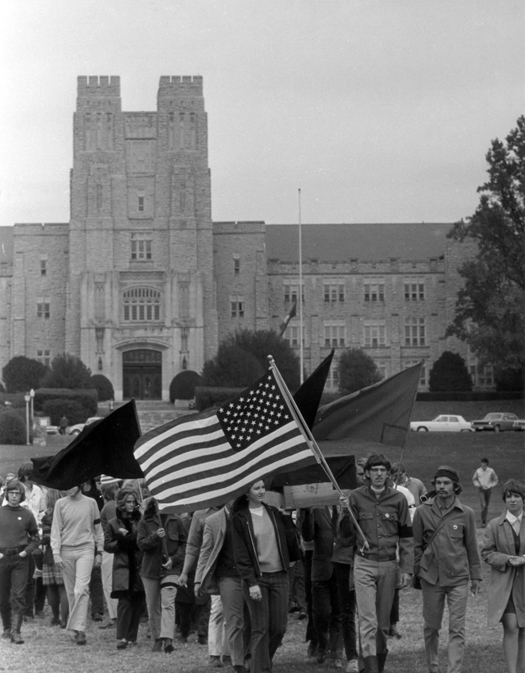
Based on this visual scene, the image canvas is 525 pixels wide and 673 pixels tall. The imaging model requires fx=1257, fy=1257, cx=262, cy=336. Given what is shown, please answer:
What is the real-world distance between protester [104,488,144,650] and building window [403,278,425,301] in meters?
69.4

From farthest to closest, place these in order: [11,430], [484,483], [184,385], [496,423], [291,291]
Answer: [291,291] < [184,385] < [496,423] < [11,430] < [484,483]

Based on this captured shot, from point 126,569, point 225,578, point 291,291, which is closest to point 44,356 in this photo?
point 291,291

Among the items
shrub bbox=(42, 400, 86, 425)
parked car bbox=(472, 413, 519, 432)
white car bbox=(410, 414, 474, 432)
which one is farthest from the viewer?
parked car bbox=(472, 413, 519, 432)

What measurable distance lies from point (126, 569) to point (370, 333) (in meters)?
69.3

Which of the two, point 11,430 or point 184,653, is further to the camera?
point 11,430

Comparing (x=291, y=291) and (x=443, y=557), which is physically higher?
(x=291, y=291)

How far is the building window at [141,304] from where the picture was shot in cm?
7544

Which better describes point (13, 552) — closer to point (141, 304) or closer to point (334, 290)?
point (141, 304)

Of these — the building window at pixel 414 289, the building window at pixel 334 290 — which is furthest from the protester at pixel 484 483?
the building window at pixel 414 289

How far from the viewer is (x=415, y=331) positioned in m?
79.8

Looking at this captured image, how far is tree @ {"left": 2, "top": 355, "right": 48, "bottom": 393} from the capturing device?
69.4 m

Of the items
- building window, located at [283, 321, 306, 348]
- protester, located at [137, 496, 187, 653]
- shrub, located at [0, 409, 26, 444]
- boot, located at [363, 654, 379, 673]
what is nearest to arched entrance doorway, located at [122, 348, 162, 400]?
building window, located at [283, 321, 306, 348]

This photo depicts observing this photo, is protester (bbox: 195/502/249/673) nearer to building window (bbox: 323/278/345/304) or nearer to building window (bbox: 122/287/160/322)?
building window (bbox: 122/287/160/322)

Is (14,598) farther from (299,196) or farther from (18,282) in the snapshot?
(18,282)
